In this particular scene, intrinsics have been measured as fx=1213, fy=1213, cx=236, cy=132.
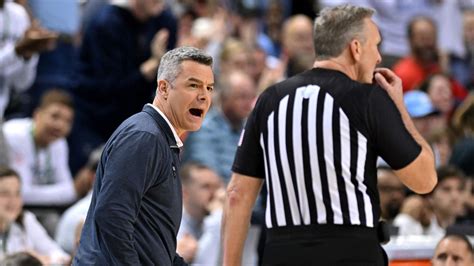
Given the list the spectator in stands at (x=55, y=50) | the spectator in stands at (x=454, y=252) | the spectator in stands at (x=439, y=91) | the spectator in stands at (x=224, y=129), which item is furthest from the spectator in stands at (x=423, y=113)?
the spectator in stands at (x=454, y=252)

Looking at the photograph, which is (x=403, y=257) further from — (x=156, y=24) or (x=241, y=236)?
(x=156, y=24)

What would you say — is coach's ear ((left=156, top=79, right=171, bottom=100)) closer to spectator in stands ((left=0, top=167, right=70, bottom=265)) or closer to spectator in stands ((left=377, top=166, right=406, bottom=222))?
spectator in stands ((left=0, top=167, right=70, bottom=265))

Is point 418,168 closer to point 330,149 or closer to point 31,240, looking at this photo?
point 330,149

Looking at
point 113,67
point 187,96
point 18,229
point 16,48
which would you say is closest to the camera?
point 187,96

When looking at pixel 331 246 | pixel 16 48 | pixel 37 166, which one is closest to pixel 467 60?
pixel 37 166

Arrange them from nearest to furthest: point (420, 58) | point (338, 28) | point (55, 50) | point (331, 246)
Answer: point (331, 246)
point (338, 28)
point (55, 50)
point (420, 58)

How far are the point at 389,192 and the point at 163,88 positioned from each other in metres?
5.27

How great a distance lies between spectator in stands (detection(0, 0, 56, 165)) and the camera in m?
9.82

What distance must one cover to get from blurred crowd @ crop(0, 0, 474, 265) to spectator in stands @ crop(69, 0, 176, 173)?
11 millimetres

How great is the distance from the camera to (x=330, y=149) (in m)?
5.68

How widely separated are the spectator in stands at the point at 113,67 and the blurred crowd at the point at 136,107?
11 millimetres

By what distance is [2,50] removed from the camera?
9.94 metres

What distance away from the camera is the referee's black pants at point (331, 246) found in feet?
18.5

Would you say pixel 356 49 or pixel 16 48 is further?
pixel 16 48
